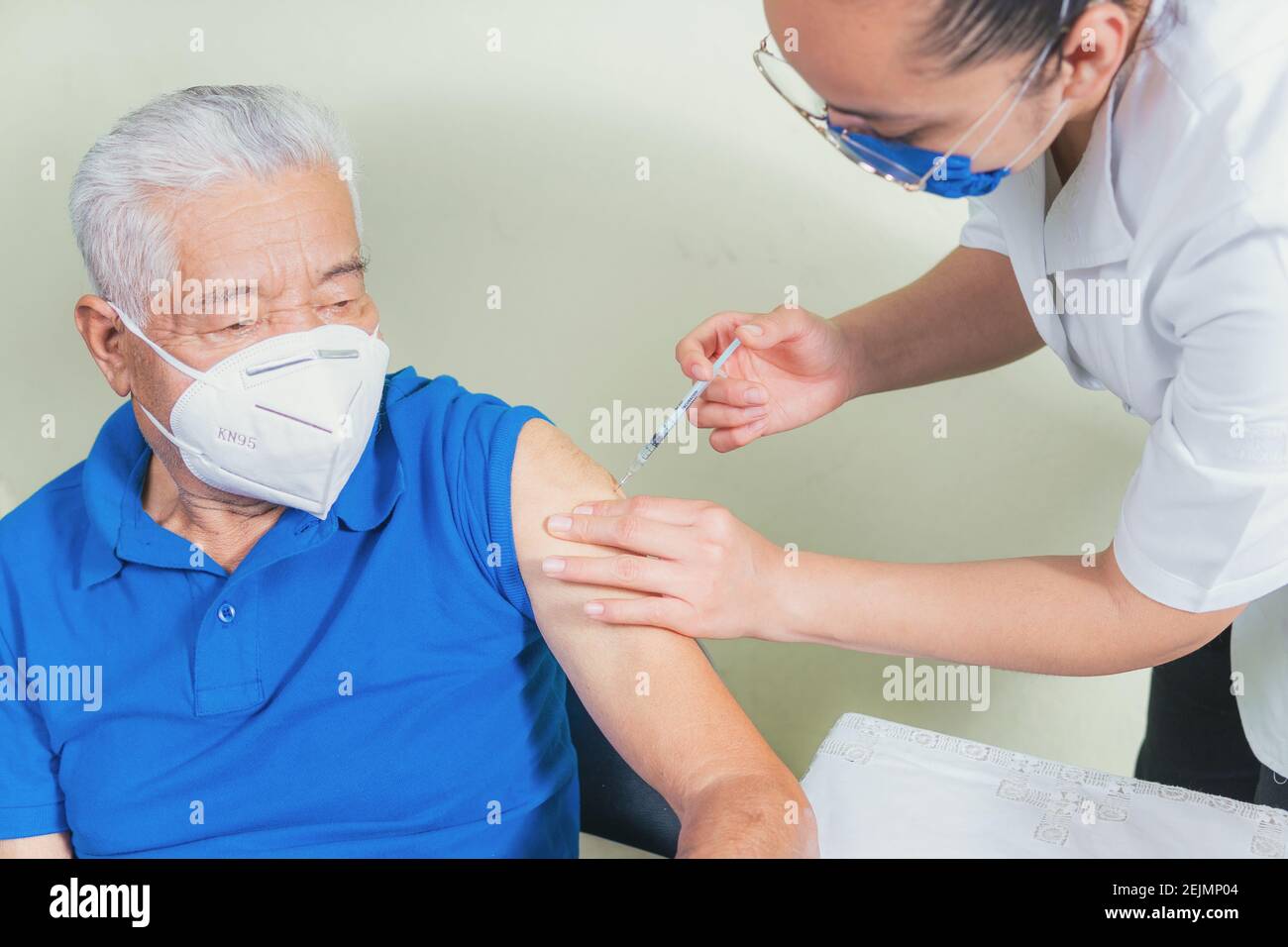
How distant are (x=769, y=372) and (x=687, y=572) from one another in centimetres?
46

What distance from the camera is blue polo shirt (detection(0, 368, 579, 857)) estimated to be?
147 centimetres

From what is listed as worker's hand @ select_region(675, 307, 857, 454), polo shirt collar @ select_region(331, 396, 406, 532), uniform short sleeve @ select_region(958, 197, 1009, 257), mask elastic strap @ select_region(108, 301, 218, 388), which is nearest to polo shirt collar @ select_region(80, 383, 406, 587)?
polo shirt collar @ select_region(331, 396, 406, 532)

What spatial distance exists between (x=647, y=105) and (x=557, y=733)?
3.66ft

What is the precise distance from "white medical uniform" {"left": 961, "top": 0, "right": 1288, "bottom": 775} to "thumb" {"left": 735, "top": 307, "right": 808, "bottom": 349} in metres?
0.38

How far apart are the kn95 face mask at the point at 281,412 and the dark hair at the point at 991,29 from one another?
759 millimetres

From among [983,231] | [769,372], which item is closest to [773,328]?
[769,372]

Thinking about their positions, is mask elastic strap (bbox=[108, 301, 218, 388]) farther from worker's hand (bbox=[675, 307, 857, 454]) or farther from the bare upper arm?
worker's hand (bbox=[675, 307, 857, 454])

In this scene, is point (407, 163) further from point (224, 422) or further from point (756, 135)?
point (224, 422)

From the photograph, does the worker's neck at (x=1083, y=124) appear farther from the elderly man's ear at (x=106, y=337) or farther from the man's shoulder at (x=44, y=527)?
the man's shoulder at (x=44, y=527)

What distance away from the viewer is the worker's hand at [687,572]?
137 cm

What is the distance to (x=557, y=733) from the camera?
1651 millimetres

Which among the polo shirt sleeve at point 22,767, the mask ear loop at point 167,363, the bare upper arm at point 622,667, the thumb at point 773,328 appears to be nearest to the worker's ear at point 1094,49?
the thumb at point 773,328

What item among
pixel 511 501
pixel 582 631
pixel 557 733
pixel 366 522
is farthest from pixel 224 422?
pixel 557 733
